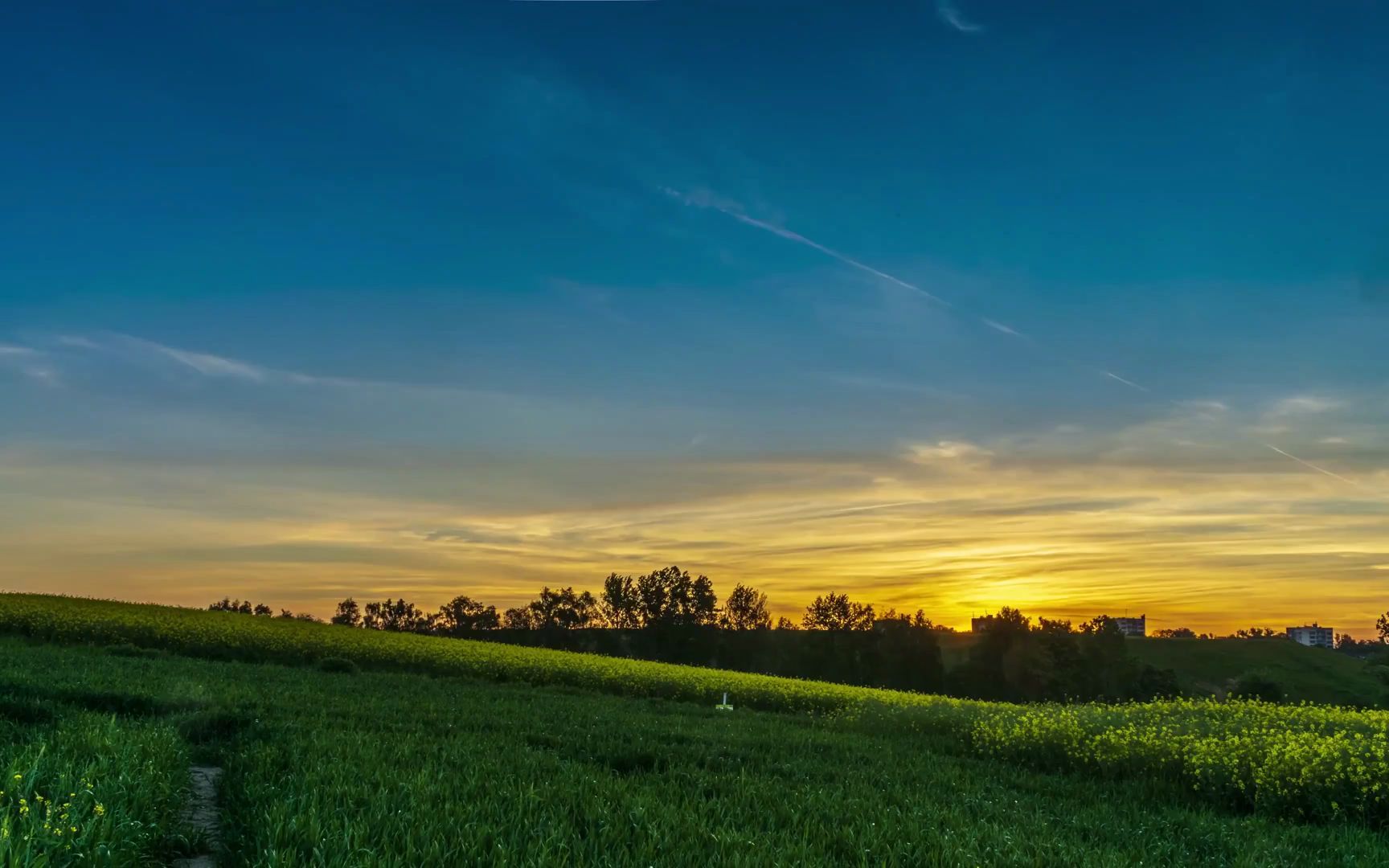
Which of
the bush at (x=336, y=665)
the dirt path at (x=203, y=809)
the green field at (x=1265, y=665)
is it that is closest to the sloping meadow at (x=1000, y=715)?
the bush at (x=336, y=665)

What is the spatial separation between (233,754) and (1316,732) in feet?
58.6

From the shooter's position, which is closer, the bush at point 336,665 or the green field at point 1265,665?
the bush at point 336,665

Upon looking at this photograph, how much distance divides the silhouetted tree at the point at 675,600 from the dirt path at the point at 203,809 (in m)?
77.7

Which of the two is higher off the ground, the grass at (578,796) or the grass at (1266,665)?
the grass at (578,796)

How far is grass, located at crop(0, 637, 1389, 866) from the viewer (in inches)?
278

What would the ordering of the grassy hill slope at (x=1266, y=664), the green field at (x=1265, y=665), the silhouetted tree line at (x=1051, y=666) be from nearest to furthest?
the silhouetted tree line at (x=1051, y=666) < the green field at (x=1265, y=665) < the grassy hill slope at (x=1266, y=664)

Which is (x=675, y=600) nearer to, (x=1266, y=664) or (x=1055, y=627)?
(x=1055, y=627)

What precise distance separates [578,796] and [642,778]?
2.07 m

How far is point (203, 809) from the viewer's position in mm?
8523

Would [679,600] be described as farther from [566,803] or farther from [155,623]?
[566,803]

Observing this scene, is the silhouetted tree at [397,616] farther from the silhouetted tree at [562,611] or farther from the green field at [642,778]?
the green field at [642,778]

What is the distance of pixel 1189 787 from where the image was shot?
45.2 ft

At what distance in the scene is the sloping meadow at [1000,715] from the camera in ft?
41.4

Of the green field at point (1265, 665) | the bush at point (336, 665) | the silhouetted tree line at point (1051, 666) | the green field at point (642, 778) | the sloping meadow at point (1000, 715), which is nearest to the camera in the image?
the green field at point (642, 778)
